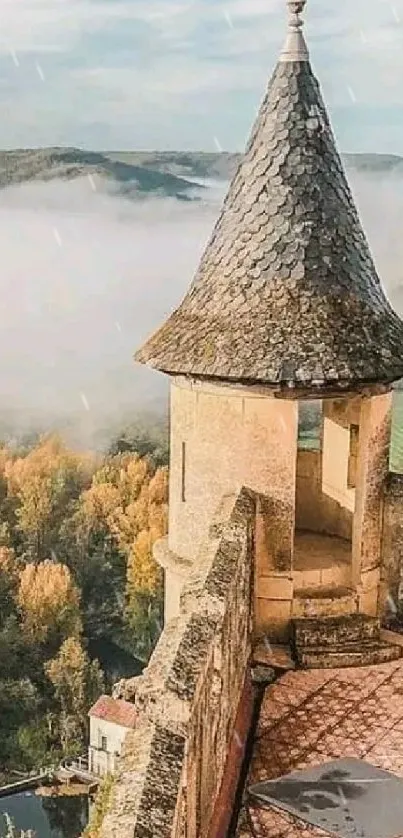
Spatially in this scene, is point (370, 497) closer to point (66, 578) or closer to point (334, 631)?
point (334, 631)

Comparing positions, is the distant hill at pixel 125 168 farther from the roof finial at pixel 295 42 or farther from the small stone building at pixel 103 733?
the roof finial at pixel 295 42

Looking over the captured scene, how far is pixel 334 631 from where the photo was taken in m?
9.82

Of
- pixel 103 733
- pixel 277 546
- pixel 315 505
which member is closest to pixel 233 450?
pixel 277 546

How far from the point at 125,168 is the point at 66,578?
1114cm

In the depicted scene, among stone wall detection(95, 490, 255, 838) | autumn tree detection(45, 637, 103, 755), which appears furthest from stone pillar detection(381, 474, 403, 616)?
autumn tree detection(45, 637, 103, 755)

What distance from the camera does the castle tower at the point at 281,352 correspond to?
9.33 m

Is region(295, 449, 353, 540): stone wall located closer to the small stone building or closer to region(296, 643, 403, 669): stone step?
region(296, 643, 403, 669): stone step

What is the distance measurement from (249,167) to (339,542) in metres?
3.38

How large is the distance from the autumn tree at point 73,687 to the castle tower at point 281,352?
71.8ft

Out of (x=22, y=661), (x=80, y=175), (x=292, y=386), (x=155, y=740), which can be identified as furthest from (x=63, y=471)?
(x=155, y=740)

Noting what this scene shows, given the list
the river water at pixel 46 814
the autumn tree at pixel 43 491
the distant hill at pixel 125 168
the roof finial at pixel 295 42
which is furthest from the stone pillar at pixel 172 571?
the autumn tree at pixel 43 491

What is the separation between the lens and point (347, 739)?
8625 mm

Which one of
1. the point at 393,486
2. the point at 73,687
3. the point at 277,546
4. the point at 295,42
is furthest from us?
the point at 73,687

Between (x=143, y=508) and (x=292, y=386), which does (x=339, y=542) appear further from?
(x=143, y=508)
